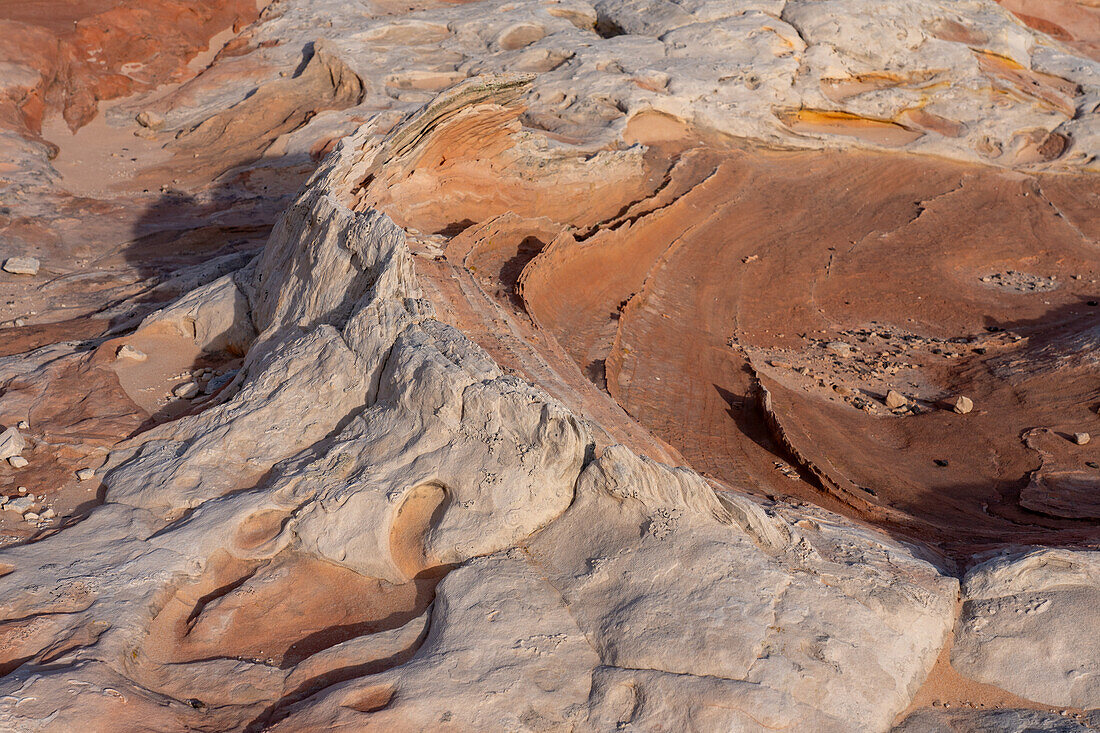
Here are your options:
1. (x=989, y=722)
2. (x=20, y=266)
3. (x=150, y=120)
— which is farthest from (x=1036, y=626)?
(x=150, y=120)

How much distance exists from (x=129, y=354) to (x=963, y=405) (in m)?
8.52

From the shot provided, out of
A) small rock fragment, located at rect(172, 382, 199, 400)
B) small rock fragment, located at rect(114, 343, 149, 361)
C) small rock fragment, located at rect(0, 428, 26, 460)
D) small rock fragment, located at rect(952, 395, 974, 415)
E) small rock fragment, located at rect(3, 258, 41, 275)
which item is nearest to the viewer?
small rock fragment, located at rect(0, 428, 26, 460)

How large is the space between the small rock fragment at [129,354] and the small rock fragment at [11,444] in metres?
1.66

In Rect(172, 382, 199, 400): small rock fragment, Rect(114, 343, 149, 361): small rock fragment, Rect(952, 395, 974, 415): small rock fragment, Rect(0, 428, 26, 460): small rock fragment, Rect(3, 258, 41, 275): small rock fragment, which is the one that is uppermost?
Rect(3, 258, 41, 275): small rock fragment

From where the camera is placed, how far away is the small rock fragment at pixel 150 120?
15586 millimetres

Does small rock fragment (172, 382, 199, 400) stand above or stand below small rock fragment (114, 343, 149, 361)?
below

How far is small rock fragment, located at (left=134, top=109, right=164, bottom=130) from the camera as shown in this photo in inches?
614

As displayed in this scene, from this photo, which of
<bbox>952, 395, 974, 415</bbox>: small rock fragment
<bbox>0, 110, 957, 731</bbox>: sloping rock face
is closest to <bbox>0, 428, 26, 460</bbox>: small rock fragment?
<bbox>0, 110, 957, 731</bbox>: sloping rock face

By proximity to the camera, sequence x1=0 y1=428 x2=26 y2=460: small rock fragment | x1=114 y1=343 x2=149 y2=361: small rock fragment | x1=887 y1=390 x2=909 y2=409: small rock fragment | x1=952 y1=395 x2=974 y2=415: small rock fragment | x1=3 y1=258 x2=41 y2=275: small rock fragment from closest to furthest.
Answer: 1. x1=0 y1=428 x2=26 y2=460: small rock fragment
2. x1=114 y1=343 x2=149 y2=361: small rock fragment
3. x1=952 y1=395 x2=974 y2=415: small rock fragment
4. x1=887 y1=390 x2=909 y2=409: small rock fragment
5. x1=3 y1=258 x2=41 y2=275: small rock fragment

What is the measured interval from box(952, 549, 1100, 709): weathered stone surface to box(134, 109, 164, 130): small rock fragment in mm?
16108

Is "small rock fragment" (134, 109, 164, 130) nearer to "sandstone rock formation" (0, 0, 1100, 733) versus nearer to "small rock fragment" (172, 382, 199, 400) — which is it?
"sandstone rock formation" (0, 0, 1100, 733)

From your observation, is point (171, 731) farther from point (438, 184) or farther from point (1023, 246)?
point (1023, 246)

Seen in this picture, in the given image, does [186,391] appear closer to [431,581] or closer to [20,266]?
[431,581]

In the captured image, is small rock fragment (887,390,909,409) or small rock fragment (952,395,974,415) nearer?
small rock fragment (952,395,974,415)
